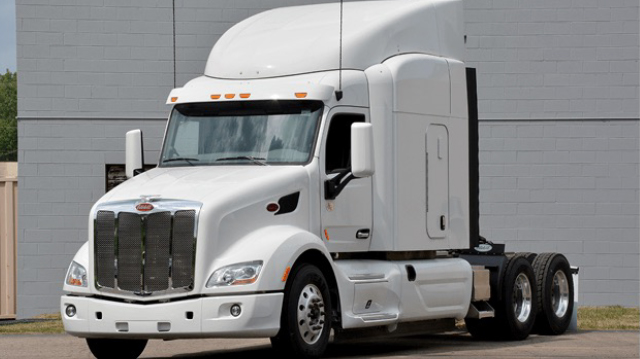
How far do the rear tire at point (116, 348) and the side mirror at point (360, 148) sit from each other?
9.14 feet

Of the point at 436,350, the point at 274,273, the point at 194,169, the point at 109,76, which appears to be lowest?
the point at 436,350

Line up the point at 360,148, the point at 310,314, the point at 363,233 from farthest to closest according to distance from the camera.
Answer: the point at 363,233
the point at 360,148
the point at 310,314

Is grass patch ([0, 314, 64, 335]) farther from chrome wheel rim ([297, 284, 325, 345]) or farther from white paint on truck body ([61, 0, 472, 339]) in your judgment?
chrome wheel rim ([297, 284, 325, 345])

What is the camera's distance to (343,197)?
13188 mm

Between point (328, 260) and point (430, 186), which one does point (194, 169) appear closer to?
point (328, 260)

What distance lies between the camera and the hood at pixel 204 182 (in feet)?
39.5

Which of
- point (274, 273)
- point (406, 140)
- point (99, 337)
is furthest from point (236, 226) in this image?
point (406, 140)

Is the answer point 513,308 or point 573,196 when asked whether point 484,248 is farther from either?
point 573,196

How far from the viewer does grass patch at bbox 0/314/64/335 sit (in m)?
17.0

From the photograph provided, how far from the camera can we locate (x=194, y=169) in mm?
12945

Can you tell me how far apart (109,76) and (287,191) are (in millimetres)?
8880

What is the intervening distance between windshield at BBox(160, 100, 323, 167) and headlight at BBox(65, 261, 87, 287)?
5.10 ft

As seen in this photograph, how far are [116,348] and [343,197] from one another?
265 cm

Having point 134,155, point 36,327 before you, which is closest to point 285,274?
point 134,155
